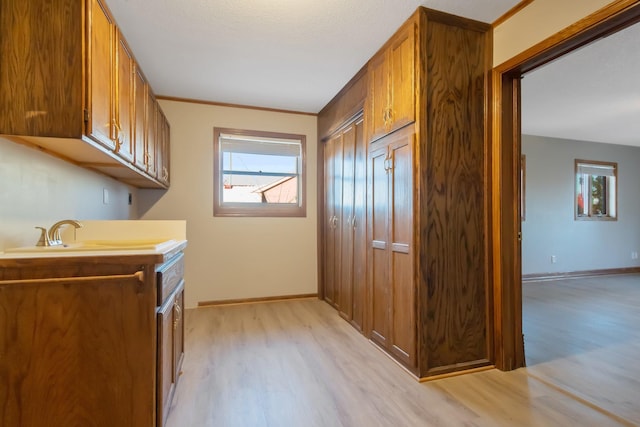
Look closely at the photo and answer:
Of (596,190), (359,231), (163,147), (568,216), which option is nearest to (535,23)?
(359,231)

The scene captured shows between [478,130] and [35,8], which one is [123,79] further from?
[478,130]

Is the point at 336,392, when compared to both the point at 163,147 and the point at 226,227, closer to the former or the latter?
the point at 226,227

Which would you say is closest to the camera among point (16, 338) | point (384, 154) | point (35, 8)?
point (16, 338)

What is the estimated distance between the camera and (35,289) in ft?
3.94

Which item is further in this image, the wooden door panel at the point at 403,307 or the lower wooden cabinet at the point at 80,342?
the wooden door panel at the point at 403,307

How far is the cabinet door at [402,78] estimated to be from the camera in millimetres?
2089

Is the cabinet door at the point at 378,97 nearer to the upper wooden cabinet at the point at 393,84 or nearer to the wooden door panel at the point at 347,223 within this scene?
the upper wooden cabinet at the point at 393,84

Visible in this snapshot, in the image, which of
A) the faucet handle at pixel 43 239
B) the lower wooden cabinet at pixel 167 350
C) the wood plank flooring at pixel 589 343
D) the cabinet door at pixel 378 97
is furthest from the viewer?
the cabinet door at pixel 378 97

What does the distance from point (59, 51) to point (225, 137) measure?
253cm

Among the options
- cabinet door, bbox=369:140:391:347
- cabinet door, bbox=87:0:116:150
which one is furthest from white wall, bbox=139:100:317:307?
cabinet door, bbox=87:0:116:150

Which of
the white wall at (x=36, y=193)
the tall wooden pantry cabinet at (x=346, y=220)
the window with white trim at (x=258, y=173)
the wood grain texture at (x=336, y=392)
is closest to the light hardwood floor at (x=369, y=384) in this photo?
the wood grain texture at (x=336, y=392)

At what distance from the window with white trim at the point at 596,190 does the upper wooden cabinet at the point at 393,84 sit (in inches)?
195

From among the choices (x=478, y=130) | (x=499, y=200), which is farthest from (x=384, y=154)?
(x=499, y=200)

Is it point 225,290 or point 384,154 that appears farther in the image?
point 225,290
